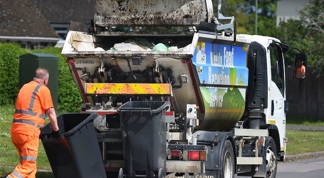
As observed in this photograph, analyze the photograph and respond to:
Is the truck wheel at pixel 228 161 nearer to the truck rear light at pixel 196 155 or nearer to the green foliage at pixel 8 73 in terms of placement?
the truck rear light at pixel 196 155

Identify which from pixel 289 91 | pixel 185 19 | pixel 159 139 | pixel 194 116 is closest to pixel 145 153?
pixel 159 139

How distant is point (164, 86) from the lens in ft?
45.0

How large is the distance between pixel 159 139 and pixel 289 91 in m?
22.0

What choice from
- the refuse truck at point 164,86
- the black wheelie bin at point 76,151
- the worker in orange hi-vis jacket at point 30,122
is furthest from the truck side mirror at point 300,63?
the worker in orange hi-vis jacket at point 30,122

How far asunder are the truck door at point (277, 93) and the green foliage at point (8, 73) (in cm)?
1300

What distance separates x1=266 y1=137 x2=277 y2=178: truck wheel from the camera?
16.7 metres

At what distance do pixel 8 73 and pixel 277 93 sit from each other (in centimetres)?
1385

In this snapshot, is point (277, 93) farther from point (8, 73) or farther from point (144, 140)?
point (8, 73)

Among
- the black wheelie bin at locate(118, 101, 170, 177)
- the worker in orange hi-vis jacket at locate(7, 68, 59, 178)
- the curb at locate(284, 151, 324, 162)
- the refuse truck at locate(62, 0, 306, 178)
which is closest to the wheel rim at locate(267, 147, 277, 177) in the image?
the refuse truck at locate(62, 0, 306, 178)

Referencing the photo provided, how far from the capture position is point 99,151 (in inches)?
520

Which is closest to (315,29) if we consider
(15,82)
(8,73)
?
(15,82)

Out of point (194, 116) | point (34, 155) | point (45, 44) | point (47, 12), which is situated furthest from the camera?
point (47, 12)

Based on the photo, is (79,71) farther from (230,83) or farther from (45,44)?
(45,44)

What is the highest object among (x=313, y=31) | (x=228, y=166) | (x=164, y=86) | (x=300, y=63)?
(x=313, y=31)
